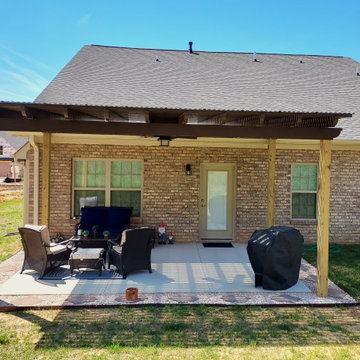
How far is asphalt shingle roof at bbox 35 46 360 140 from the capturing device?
8453mm

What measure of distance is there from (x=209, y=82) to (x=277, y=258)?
6.45 metres

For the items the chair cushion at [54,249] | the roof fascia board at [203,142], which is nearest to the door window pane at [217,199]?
the roof fascia board at [203,142]

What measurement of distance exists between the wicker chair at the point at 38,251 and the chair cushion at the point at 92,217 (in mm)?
2221

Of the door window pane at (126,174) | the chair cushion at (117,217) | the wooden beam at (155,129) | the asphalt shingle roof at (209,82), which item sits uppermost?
the asphalt shingle roof at (209,82)

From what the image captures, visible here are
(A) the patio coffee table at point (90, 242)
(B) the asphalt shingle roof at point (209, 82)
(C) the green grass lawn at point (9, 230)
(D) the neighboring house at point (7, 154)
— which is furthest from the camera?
(D) the neighboring house at point (7, 154)

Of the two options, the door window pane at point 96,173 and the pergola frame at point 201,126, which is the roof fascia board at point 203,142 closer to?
the door window pane at point 96,173

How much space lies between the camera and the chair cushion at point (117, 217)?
866cm

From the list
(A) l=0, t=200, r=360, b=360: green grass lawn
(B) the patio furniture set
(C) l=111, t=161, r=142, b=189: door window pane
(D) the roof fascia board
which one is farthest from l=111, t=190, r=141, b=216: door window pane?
(A) l=0, t=200, r=360, b=360: green grass lawn

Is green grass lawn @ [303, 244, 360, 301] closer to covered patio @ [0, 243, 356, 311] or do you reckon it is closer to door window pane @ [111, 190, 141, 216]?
covered patio @ [0, 243, 356, 311]

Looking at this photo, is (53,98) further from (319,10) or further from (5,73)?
(5,73)

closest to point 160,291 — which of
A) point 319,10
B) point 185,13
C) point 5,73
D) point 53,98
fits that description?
point 53,98

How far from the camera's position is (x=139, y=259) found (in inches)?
250

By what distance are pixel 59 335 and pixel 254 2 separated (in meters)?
13.1

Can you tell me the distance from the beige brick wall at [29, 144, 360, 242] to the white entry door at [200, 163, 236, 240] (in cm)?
19
